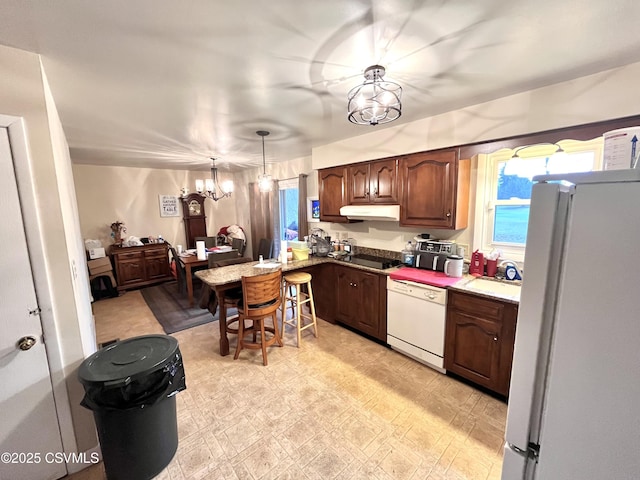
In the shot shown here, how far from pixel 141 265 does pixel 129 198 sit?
4.47 feet

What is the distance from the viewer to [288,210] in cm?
530

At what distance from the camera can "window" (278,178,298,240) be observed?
16.6ft

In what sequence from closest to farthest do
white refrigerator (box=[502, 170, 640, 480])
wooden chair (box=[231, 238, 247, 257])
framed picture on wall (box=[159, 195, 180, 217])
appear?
white refrigerator (box=[502, 170, 640, 480]), wooden chair (box=[231, 238, 247, 257]), framed picture on wall (box=[159, 195, 180, 217])

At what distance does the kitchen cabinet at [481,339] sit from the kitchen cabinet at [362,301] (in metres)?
0.70

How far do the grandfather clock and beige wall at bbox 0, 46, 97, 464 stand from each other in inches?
174

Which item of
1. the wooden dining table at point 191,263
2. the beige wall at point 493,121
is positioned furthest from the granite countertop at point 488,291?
the wooden dining table at point 191,263

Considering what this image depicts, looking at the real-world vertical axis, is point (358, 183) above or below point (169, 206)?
above

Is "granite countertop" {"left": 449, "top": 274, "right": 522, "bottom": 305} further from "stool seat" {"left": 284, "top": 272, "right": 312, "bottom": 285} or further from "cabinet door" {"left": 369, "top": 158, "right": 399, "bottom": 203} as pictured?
"stool seat" {"left": 284, "top": 272, "right": 312, "bottom": 285}

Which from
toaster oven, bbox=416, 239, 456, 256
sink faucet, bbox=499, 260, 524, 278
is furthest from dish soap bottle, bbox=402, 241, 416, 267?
sink faucet, bbox=499, 260, 524, 278

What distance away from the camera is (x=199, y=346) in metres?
2.99

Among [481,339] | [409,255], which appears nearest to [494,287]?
[481,339]

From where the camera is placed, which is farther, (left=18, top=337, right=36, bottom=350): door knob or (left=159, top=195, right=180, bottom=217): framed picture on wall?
(left=159, top=195, right=180, bottom=217): framed picture on wall

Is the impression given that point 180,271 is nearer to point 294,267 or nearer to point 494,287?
point 294,267
